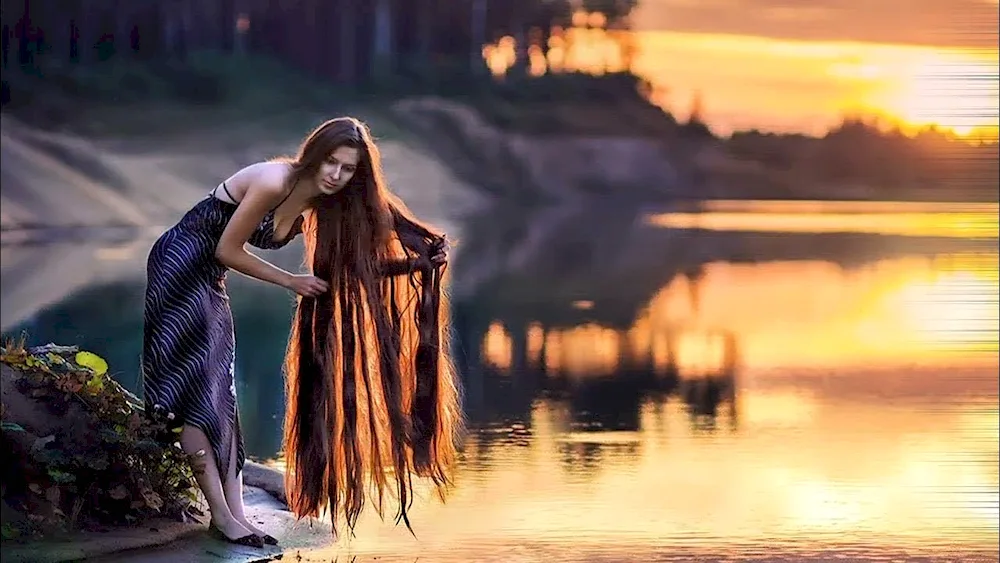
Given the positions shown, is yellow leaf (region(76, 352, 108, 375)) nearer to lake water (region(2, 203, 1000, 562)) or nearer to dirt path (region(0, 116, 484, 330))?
lake water (region(2, 203, 1000, 562))

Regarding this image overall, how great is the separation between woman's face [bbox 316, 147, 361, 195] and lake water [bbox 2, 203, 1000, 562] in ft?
4.80

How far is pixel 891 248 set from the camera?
31.7 meters

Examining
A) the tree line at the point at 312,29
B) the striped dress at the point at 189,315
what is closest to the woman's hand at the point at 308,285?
the striped dress at the point at 189,315

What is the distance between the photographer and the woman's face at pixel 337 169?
6398mm

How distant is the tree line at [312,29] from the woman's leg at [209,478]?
53170 mm

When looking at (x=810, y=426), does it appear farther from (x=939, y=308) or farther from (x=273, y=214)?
(x=939, y=308)

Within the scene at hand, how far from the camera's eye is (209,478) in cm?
669

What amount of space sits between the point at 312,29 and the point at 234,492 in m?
56.3

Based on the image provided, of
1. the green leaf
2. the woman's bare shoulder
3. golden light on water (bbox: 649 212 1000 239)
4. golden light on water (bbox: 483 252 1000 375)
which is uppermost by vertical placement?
the woman's bare shoulder

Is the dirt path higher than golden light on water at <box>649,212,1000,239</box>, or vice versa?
the dirt path

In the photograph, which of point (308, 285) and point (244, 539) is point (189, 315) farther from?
point (244, 539)

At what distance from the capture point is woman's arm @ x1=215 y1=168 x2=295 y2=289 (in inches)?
253

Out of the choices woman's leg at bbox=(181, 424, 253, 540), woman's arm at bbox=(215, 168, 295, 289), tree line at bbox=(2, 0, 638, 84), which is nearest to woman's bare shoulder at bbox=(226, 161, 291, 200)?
woman's arm at bbox=(215, 168, 295, 289)

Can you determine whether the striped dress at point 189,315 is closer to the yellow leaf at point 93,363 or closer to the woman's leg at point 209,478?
the woman's leg at point 209,478
